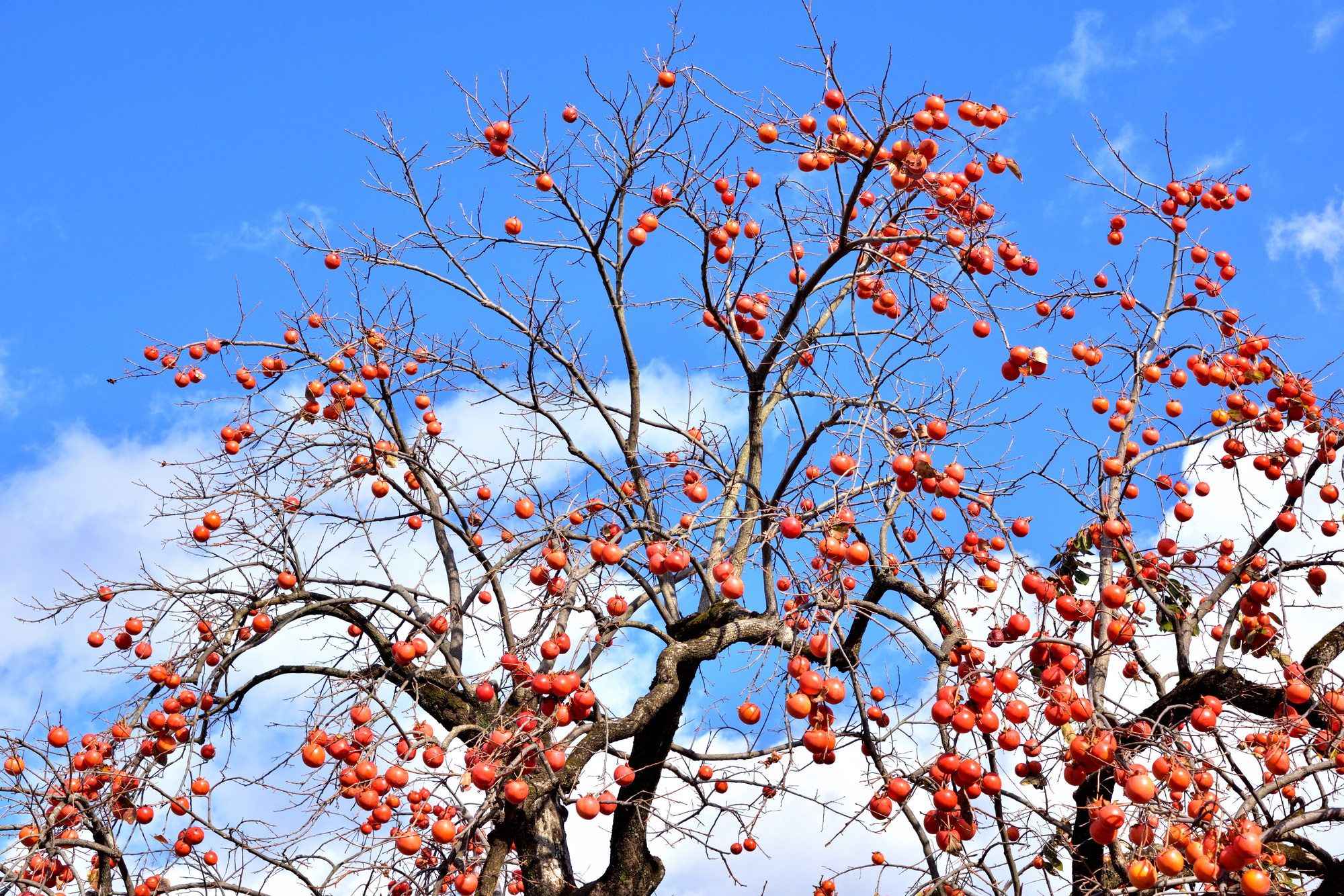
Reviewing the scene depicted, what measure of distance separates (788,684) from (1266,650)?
9.79 ft

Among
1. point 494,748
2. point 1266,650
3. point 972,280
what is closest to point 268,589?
point 494,748

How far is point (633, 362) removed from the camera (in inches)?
287

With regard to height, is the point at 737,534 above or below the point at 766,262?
below

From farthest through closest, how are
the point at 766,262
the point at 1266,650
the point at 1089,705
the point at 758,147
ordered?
1. the point at 766,262
2. the point at 1266,650
3. the point at 758,147
4. the point at 1089,705

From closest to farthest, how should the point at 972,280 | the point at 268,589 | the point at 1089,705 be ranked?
the point at 1089,705
the point at 972,280
the point at 268,589

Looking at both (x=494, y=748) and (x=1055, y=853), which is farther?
(x=1055, y=853)

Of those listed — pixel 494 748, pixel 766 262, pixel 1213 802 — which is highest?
pixel 766 262

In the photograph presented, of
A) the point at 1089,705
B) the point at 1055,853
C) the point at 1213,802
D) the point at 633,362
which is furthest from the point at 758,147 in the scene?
the point at 1055,853

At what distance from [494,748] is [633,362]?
124 inches

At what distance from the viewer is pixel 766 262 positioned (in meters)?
6.53

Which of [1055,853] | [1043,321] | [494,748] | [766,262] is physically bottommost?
[1055,853]

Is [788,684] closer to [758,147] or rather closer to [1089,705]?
[1089,705]

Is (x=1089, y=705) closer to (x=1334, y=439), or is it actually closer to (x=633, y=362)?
(x=1334, y=439)

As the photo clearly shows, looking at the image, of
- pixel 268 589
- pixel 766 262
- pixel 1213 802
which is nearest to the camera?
pixel 1213 802
